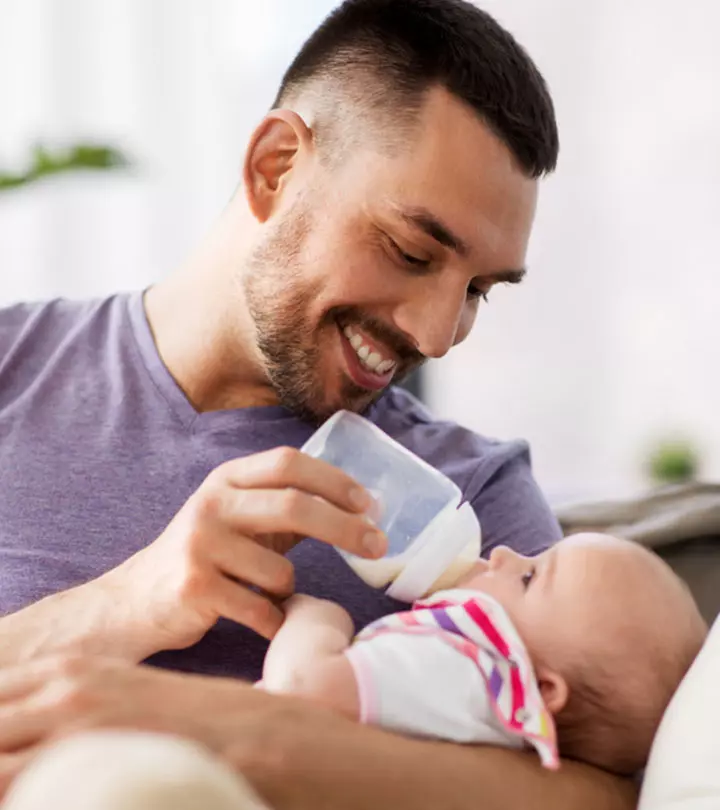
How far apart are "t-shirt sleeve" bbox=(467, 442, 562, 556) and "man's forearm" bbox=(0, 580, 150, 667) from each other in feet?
1.67

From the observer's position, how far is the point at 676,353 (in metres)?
3.13

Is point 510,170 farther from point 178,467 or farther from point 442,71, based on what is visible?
→ point 178,467

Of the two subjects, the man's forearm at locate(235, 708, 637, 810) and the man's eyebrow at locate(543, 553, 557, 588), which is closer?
the man's forearm at locate(235, 708, 637, 810)

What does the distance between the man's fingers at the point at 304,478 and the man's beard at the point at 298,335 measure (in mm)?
354

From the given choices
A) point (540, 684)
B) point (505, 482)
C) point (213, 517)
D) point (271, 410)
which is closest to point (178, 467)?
point (271, 410)

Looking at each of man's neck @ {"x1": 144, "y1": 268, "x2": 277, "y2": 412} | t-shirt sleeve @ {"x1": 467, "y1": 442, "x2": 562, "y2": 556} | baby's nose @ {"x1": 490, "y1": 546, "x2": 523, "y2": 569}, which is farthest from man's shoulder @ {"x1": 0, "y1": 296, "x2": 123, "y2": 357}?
baby's nose @ {"x1": 490, "y1": 546, "x2": 523, "y2": 569}

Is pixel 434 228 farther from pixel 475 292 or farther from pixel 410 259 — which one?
pixel 475 292

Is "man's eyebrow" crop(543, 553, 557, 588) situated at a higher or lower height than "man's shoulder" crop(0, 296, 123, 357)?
lower

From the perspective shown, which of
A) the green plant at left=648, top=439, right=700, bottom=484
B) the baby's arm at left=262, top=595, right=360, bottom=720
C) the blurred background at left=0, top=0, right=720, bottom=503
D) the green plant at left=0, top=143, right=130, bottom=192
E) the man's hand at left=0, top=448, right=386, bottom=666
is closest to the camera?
the green plant at left=0, top=143, right=130, bottom=192

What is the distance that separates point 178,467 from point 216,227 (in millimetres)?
488

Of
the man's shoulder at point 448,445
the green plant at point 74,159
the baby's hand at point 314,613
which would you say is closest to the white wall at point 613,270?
the man's shoulder at point 448,445

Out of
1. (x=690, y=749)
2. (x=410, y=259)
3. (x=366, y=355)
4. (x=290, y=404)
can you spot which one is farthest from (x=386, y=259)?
(x=690, y=749)

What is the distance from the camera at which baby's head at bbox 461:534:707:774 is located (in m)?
1.12

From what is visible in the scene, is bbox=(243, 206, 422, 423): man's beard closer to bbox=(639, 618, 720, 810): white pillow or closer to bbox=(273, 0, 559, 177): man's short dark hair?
bbox=(273, 0, 559, 177): man's short dark hair
